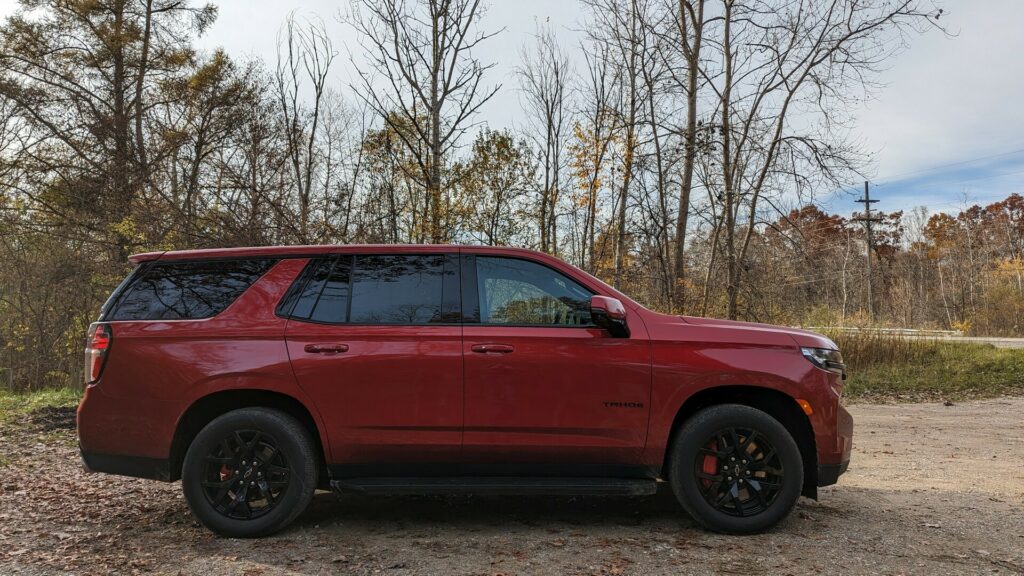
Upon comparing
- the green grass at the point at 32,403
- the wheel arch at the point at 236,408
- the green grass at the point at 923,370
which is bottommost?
the green grass at the point at 32,403

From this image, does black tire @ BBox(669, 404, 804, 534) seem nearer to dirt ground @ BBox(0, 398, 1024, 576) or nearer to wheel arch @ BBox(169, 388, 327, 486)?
dirt ground @ BBox(0, 398, 1024, 576)

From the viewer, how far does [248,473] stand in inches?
147

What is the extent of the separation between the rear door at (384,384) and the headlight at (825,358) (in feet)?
6.94

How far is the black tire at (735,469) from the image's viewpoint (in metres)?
3.70

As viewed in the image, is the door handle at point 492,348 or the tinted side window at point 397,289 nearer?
the door handle at point 492,348

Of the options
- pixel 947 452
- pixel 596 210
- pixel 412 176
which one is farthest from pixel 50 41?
pixel 947 452

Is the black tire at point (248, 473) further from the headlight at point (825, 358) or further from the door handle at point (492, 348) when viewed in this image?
the headlight at point (825, 358)

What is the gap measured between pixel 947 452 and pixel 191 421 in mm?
7425

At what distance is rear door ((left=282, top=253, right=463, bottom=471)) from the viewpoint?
3.70m

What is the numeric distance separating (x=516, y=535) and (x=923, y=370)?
490 inches

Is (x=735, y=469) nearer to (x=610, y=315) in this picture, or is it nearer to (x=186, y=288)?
(x=610, y=315)

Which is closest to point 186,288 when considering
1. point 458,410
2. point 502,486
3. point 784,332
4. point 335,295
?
point 335,295

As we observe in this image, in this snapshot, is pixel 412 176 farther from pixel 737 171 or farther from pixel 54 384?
pixel 54 384

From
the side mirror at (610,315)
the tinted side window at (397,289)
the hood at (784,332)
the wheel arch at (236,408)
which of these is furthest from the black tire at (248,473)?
the hood at (784,332)
